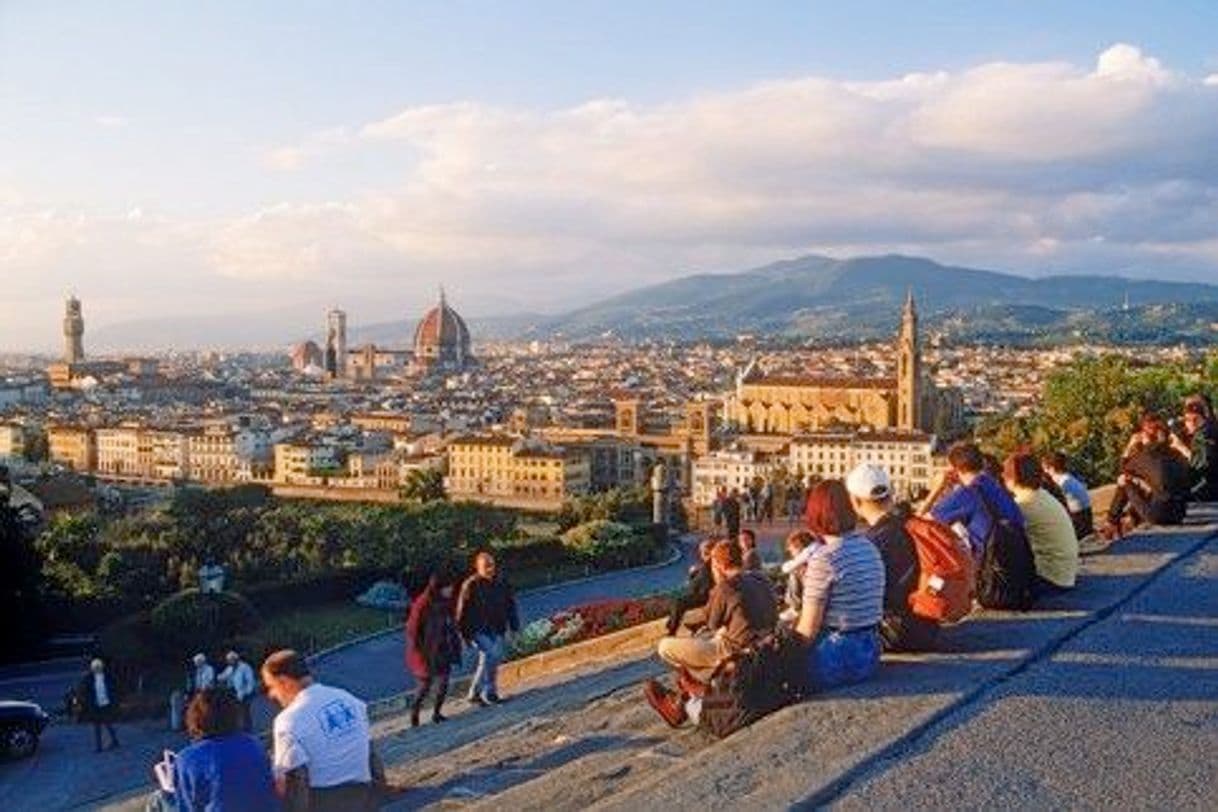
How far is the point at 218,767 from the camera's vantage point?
173 inches

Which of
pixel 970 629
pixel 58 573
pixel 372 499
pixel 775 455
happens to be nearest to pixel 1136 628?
pixel 970 629

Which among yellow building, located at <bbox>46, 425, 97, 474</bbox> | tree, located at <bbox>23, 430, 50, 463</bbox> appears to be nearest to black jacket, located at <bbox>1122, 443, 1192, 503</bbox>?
tree, located at <bbox>23, 430, 50, 463</bbox>

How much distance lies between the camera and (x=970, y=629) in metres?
6.61

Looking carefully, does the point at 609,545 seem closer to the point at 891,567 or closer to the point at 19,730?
the point at 19,730

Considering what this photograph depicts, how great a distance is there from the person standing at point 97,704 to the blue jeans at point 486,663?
5.95 metres

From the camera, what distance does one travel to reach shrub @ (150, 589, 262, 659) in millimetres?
18500

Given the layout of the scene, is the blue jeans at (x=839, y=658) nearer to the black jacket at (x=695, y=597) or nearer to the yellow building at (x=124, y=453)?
the black jacket at (x=695, y=597)

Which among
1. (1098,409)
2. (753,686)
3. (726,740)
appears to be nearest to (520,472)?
(1098,409)

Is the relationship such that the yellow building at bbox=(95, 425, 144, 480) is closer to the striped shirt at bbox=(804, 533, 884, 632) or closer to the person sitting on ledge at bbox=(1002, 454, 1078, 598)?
the person sitting on ledge at bbox=(1002, 454, 1078, 598)

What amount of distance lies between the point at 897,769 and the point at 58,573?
25388 millimetres

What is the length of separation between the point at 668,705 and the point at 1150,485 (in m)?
5.26

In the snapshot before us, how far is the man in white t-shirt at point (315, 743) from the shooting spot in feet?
15.6

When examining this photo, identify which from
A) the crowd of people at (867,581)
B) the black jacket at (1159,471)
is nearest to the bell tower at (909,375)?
the black jacket at (1159,471)

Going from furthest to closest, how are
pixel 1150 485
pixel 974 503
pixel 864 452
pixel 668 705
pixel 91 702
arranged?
pixel 864 452
pixel 91 702
pixel 1150 485
pixel 974 503
pixel 668 705
